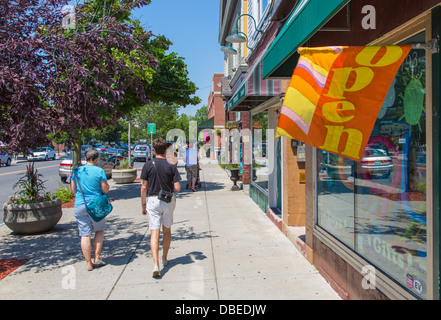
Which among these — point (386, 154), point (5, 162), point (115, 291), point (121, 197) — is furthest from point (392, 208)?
point (5, 162)

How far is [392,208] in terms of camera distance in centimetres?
332

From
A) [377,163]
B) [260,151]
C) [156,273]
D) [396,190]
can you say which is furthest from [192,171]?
[396,190]

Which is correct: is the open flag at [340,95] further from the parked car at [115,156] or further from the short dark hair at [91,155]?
the parked car at [115,156]

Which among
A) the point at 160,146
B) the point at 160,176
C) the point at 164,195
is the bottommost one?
the point at 164,195

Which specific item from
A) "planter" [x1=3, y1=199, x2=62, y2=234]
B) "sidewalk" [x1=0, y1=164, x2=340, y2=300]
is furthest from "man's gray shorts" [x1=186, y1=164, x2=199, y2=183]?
"planter" [x1=3, y1=199, x2=62, y2=234]

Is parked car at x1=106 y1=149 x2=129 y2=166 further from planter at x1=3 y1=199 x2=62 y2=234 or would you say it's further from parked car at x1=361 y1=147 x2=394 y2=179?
parked car at x1=361 y1=147 x2=394 y2=179

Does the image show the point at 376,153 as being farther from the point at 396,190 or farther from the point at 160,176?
the point at 160,176

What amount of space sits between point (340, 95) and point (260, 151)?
6.89m

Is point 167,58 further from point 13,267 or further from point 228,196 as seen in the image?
point 13,267

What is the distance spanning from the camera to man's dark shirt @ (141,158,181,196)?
4895mm

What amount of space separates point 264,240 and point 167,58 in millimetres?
9392

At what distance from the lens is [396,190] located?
324 centimetres

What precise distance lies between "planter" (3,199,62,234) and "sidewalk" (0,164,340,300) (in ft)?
0.66

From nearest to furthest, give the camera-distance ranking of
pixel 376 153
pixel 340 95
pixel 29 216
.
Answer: pixel 340 95 → pixel 376 153 → pixel 29 216
